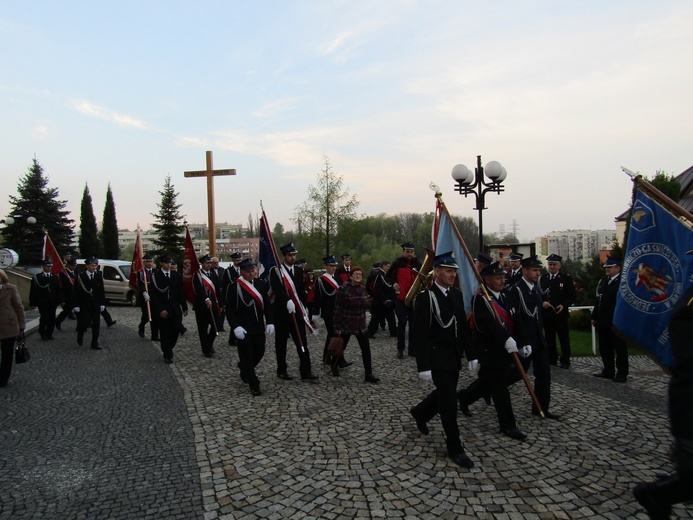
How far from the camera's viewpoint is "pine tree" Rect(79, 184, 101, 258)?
1943 inches

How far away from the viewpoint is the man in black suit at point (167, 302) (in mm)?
9719

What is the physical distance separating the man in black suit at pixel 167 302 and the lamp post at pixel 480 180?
698 cm

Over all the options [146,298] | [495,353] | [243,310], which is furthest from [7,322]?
[495,353]

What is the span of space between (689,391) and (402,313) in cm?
Answer: 750

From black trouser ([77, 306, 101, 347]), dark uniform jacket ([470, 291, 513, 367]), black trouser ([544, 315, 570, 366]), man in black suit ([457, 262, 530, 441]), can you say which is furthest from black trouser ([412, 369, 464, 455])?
black trouser ([77, 306, 101, 347])

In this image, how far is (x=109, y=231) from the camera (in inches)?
1997

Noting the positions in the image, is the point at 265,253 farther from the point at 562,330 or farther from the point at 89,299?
the point at 562,330

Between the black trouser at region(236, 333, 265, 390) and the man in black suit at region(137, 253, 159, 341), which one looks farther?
the man in black suit at region(137, 253, 159, 341)

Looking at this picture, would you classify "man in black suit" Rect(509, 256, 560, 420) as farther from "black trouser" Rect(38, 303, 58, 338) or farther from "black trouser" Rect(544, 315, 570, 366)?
"black trouser" Rect(38, 303, 58, 338)

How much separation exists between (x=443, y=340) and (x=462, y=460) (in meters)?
1.13

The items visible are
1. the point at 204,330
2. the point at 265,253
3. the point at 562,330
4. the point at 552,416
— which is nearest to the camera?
the point at 552,416

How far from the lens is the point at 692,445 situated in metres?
2.93

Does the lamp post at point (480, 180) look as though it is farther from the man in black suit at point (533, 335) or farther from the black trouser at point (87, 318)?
the black trouser at point (87, 318)

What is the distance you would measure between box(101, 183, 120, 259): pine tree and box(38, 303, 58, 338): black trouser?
135 ft
